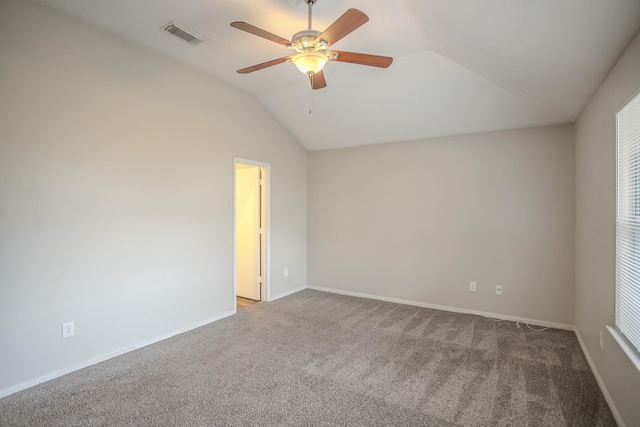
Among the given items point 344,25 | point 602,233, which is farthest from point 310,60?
point 602,233

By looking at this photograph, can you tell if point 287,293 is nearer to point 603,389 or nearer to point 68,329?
point 68,329

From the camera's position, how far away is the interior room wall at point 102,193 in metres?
2.37

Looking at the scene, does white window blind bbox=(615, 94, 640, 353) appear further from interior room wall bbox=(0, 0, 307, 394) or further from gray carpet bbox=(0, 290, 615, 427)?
interior room wall bbox=(0, 0, 307, 394)

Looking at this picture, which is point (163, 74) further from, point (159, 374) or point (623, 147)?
point (623, 147)

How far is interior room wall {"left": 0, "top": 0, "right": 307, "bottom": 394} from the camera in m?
2.37

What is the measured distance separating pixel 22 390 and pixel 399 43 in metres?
4.31

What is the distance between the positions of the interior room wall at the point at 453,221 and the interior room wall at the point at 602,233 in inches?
11.9

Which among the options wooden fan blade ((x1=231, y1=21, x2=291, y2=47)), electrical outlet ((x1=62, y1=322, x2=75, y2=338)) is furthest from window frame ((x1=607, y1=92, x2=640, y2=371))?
electrical outlet ((x1=62, y1=322, x2=75, y2=338))

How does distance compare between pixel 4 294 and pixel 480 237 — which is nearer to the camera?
pixel 4 294

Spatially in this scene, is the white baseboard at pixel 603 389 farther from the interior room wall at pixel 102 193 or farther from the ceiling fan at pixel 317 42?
the interior room wall at pixel 102 193

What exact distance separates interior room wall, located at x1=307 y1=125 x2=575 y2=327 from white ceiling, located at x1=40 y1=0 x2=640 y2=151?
1.12 ft

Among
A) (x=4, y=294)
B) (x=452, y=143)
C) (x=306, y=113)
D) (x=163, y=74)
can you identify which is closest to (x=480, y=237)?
(x=452, y=143)

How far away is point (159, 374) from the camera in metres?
2.62

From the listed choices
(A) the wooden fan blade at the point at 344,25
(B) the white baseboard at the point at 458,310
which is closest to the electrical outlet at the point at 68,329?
(A) the wooden fan blade at the point at 344,25
